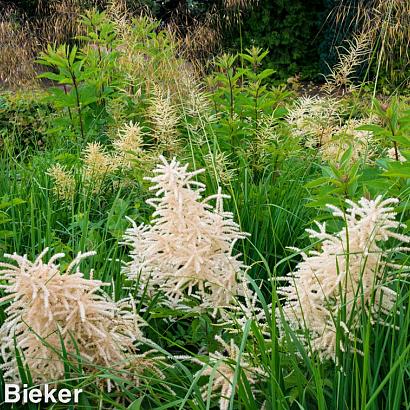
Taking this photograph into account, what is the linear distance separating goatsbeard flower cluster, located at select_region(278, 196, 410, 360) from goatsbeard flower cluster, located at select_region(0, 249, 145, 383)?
1.39 ft

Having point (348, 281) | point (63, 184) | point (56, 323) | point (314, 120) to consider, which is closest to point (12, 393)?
point (56, 323)

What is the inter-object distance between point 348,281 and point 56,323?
0.66 metres

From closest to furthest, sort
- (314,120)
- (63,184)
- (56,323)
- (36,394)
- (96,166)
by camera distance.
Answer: (56,323) < (36,394) < (63,184) < (96,166) < (314,120)

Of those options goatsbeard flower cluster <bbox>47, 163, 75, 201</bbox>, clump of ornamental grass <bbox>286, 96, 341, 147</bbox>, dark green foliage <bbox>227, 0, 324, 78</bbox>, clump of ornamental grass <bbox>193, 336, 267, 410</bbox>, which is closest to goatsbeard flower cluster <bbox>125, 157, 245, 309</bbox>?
clump of ornamental grass <bbox>193, 336, 267, 410</bbox>

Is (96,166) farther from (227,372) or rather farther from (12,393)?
(227,372)

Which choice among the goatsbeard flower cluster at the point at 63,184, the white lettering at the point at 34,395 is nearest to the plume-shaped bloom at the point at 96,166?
the goatsbeard flower cluster at the point at 63,184

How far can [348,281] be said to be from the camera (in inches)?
62.1

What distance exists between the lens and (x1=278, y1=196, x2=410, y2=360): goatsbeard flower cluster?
59.9 inches

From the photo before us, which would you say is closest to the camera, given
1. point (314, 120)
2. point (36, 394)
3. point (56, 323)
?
point (56, 323)

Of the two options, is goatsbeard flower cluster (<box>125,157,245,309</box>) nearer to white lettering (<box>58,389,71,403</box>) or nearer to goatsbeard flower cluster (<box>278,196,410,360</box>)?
goatsbeard flower cluster (<box>278,196,410,360</box>)

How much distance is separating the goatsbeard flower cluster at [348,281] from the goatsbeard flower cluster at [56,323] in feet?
1.39

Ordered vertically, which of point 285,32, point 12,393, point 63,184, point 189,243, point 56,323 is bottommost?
point 285,32

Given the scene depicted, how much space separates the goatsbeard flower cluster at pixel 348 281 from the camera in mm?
1522

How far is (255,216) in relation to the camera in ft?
8.70
